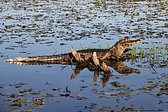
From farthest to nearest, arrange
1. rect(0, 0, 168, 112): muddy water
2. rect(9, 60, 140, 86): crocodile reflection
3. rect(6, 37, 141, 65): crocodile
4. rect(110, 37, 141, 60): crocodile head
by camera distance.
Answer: rect(110, 37, 141, 60): crocodile head, rect(6, 37, 141, 65): crocodile, rect(9, 60, 140, 86): crocodile reflection, rect(0, 0, 168, 112): muddy water

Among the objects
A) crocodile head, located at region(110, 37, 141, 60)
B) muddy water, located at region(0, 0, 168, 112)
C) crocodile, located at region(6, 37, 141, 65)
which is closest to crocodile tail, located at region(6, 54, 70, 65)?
crocodile, located at region(6, 37, 141, 65)

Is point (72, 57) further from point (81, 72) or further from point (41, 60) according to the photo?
point (81, 72)

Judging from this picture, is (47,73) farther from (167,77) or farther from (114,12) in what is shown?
(114,12)

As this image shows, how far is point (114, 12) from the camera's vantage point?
27.3 metres

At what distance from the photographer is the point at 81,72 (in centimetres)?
1221

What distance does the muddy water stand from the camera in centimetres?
888

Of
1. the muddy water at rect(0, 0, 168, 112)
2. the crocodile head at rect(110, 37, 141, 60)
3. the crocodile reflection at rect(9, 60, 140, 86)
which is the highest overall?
the crocodile head at rect(110, 37, 141, 60)

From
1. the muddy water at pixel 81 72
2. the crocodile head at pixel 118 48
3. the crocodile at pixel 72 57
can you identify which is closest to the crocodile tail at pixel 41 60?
Result: the crocodile at pixel 72 57

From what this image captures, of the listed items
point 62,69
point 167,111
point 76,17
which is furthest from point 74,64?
point 76,17

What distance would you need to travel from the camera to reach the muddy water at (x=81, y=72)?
888 cm

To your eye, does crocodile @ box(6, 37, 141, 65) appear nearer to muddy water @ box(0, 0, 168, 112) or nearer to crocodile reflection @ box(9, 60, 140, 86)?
crocodile reflection @ box(9, 60, 140, 86)

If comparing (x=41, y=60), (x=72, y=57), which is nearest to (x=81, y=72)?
(x=72, y=57)

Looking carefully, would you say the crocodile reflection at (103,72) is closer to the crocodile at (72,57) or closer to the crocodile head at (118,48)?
the crocodile at (72,57)

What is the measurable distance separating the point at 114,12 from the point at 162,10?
3.63 m
